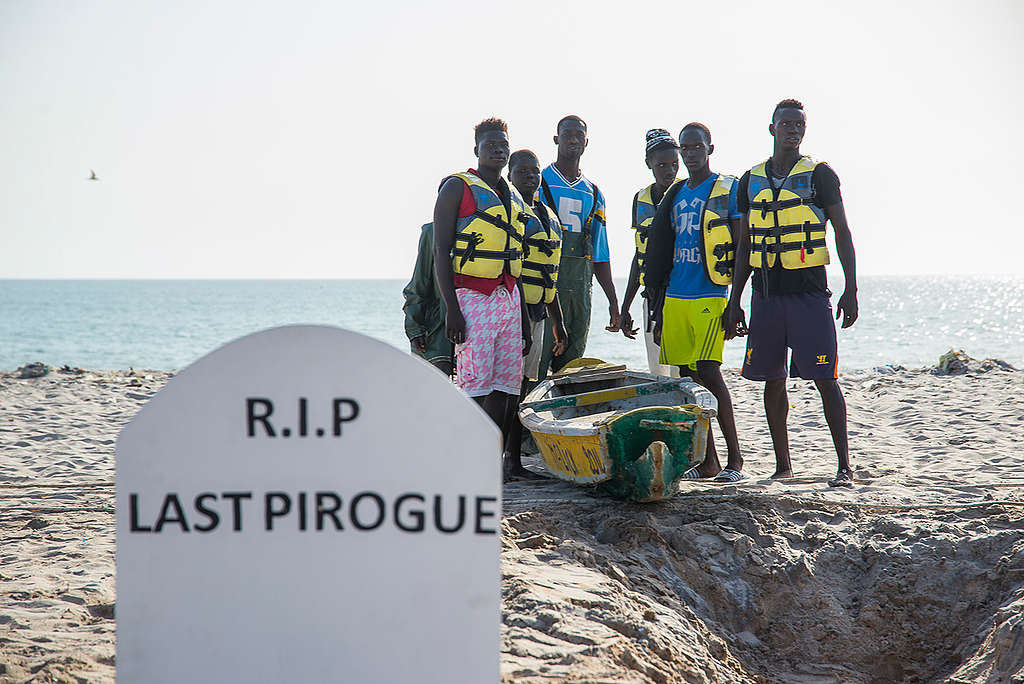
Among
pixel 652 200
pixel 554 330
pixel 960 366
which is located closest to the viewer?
pixel 554 330

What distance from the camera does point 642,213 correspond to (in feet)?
21.4

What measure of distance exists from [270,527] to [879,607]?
10.8 feet

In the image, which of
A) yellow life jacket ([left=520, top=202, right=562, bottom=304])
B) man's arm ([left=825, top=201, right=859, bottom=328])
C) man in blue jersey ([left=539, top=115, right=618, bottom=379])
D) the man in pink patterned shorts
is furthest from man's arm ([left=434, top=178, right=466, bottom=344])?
man's arm ([left=825, top=201, right=859, bottom=328])

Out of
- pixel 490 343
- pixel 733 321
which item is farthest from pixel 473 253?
pixel 733 321

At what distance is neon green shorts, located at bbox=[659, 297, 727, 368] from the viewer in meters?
5.55

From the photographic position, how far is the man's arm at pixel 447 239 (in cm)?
480

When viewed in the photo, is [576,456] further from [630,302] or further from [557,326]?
[630,302]

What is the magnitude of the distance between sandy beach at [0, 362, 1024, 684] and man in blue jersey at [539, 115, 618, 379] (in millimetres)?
1649

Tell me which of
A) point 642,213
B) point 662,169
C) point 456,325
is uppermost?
point 662,169

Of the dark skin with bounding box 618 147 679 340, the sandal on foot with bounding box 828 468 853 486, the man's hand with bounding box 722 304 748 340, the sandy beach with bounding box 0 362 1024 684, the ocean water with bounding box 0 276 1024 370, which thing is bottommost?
the ocean water with bounding box 0 276 1024 370

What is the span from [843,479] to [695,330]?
1322 millimetres

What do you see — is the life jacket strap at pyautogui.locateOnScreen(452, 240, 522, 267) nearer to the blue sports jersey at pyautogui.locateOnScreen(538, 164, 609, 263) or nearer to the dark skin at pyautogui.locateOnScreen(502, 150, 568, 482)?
the dark skin at pyautogui.locateOnScreen(502, 150, 568, 482)

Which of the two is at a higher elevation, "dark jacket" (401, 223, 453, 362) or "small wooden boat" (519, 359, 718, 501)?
"dark jacket" (401, 223, 453, 362)

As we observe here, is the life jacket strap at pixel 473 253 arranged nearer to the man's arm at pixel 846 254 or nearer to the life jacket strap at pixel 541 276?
the life jacket strap at pixel 541 276
